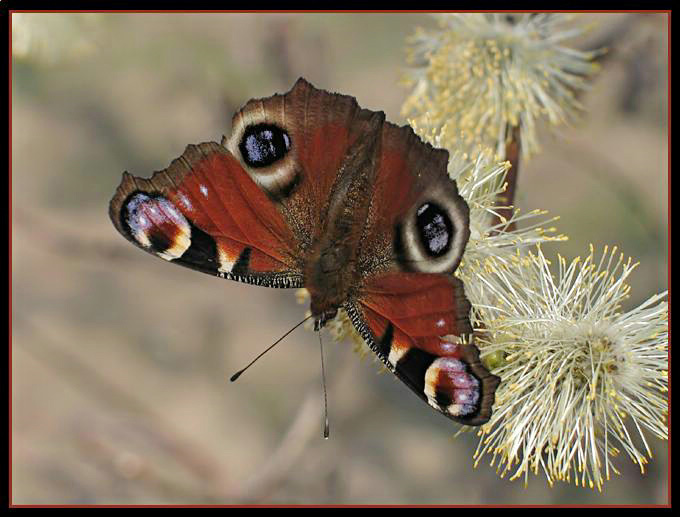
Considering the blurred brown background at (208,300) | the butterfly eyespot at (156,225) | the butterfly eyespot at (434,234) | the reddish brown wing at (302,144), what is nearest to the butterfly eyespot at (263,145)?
the reddish brown wing at (302,144)

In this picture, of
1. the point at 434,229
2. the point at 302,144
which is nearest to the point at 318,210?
the point at 302,144

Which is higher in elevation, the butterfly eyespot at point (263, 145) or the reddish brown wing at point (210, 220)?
the butterfly eyespot at point (263, 145)

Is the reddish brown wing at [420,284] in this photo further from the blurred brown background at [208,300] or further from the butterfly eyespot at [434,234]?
the blurred brown background at [208,300]

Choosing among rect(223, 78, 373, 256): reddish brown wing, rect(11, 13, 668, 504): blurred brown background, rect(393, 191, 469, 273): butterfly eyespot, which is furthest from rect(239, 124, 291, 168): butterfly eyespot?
rect(11, 13, 668, 504): blurred brown background

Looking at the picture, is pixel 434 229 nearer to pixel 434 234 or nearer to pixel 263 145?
pixel 434 234

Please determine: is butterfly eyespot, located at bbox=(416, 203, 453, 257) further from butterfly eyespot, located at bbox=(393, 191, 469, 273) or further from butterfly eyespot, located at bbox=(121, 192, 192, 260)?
butterfly eyespot, located at bbox=(121, 192, 192, 260)

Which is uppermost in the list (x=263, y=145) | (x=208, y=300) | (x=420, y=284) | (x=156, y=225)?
(x=263, y=145)
